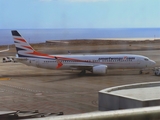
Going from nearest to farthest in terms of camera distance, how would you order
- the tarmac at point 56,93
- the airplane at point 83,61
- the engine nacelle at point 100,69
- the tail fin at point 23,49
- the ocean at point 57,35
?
the tarmac at point 56,93
the engine nacelle at point 100,69
the airplane at point 83,61
the tail fin at point 23,49
the ocean at point 57,35

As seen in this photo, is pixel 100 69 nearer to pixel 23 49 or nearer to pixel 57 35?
pixel 23 49

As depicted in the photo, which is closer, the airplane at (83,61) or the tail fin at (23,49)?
the airplane at (83,61)

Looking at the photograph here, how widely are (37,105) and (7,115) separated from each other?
14.3 metres

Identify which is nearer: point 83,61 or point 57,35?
point 83,61

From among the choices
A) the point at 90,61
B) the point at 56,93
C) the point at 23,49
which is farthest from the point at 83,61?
the point at 56,93

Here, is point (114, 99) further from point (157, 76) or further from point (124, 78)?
point (157, 76)

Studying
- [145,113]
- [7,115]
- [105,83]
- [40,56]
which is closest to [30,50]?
[40,56]

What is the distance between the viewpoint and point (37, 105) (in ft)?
64.2

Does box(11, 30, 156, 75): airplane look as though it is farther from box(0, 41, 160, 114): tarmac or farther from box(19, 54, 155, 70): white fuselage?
box(0, 41, 160, 114): tarmac

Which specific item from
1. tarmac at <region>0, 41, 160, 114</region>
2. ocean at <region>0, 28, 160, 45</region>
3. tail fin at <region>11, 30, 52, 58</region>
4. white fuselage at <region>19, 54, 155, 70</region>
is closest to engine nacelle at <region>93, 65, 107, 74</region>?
white fuselage at <region>19, 54, 155, 70</region>

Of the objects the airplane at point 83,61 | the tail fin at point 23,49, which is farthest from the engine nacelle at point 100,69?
the tail fin at point 23,49

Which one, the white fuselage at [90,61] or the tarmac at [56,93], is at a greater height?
the white fuselage at [90,61]

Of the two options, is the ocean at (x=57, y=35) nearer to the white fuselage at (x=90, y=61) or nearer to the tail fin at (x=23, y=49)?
the tail fin at (x=23, y=49)

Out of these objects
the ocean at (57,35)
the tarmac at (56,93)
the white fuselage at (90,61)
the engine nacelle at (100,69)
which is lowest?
the tarmac at (56,93)
